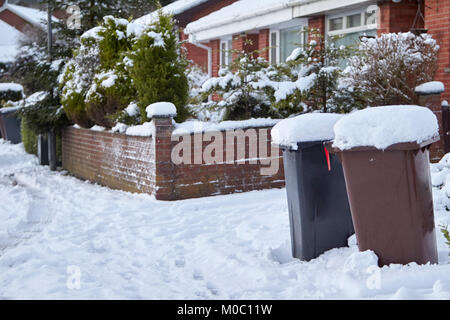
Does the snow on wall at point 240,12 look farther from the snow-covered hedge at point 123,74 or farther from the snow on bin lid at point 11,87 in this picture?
the snow on bin lid at point 11,87

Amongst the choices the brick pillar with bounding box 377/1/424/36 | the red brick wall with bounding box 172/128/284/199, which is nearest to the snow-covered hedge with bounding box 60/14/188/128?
the red brick wall with bounding box 172/128/284/199

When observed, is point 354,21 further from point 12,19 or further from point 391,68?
point 12,19

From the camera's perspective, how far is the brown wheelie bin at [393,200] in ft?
14.1

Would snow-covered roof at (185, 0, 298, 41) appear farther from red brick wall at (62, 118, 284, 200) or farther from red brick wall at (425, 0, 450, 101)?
red brick wall at (62, 118, 284, 200)

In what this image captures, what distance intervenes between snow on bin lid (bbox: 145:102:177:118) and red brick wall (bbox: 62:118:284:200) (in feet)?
0.28

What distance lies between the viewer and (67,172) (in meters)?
12.6

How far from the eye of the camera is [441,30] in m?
10.3

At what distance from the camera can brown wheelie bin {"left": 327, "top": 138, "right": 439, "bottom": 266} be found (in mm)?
4297

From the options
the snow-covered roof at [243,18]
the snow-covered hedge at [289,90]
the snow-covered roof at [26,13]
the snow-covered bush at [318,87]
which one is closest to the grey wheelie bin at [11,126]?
the snow-covered roof at [243,18]

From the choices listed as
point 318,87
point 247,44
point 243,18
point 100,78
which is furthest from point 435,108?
point 247,44

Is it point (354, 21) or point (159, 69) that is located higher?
point (354, 21)

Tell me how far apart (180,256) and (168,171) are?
8.95 feet

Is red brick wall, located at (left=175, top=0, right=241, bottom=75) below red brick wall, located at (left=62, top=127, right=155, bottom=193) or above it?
above

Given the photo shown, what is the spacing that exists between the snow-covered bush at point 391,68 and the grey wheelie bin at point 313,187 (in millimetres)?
4144
